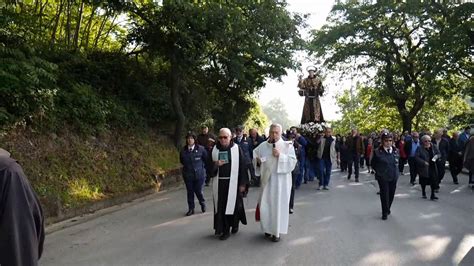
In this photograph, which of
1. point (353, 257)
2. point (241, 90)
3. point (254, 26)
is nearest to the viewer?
point (353, 257)

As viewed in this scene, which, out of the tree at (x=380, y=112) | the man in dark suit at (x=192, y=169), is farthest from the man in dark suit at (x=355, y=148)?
the tree at (x=380, y=112)

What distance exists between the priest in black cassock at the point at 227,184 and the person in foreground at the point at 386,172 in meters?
3.15

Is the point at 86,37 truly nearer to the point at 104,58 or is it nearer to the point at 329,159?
the point at 104,58

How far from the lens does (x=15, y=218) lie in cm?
246

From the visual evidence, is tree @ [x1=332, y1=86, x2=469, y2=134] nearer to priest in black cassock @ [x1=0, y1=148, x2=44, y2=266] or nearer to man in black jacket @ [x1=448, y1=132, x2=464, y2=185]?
man in black jacket @ [x1=448, y1=132, x2=464, y2=185]

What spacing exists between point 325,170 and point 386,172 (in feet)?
16.2

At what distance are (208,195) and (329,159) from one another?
4057 millimetres

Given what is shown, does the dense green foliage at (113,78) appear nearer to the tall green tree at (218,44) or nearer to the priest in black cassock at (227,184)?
the tall green tree at (218,44)

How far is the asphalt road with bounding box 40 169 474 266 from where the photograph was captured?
6215 mm

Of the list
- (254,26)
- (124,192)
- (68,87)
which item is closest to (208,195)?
(124,192)

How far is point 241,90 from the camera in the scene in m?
24.5

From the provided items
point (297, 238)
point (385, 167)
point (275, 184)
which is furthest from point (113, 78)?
point (297, 238)

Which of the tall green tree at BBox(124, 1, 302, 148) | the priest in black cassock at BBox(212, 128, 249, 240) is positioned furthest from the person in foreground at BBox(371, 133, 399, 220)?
the tall green tree at BBox(124, 1, 302, 148)

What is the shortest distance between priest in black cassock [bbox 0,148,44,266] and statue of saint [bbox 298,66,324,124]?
51.8ft
